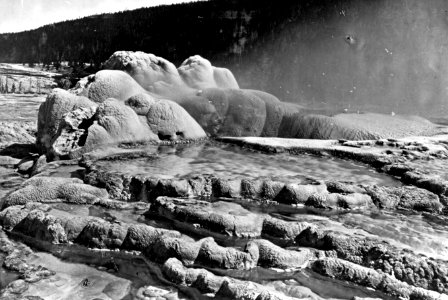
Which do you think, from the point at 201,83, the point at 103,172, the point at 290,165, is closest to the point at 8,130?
the point at 201,83

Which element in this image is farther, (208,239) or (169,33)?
(169,33)

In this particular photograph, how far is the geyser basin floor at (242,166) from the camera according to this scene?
6734 mm

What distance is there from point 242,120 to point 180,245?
22.3 feet

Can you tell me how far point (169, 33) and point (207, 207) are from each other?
26549mm

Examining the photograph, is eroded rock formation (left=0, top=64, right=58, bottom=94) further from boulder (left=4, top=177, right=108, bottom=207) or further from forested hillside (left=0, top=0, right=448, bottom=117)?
boulder (left=4, top=177, right=108, bottom=207)

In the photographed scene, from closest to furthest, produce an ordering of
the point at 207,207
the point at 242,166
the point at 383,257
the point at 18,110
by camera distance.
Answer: the point at 383,257 < the point at 207,207 < the point at 242,166 < the point at 18,110

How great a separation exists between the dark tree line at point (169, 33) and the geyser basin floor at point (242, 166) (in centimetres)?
1871

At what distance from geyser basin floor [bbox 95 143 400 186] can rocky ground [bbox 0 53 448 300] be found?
4 centimetres

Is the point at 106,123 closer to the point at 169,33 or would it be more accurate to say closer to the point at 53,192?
the point at 53,192

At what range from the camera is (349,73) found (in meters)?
22.5

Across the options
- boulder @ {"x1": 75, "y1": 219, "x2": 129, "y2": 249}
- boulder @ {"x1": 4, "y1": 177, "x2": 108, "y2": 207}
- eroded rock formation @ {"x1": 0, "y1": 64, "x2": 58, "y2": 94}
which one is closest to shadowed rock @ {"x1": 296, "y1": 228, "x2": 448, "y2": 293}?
boulder @ {"x1": 75, "y1": 219, "x2": 129, "y2": 249}

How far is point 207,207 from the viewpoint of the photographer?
212 inches

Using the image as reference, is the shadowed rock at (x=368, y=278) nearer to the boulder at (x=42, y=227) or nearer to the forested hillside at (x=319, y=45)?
the boulder at (x=42, y=227)

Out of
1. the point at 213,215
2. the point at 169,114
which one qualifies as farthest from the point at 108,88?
the point at 213,215
